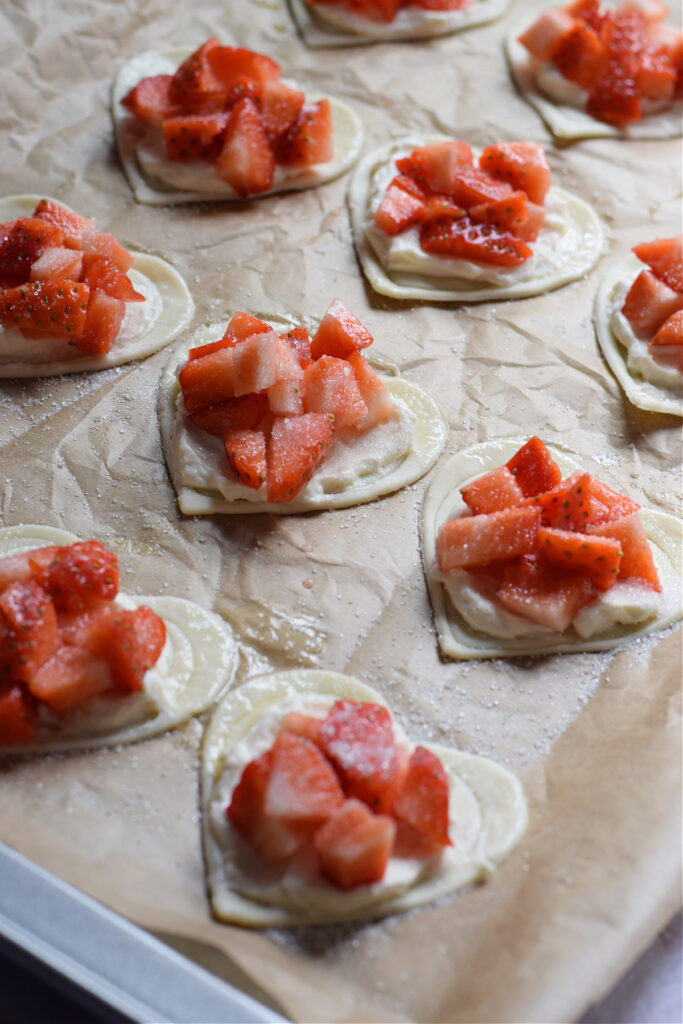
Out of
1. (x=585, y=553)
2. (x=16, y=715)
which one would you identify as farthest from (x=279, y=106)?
(x=16, y=715)

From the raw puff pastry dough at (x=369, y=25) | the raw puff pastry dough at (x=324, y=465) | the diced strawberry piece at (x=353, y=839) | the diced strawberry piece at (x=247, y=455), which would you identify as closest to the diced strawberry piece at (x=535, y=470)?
the raw puff pastry dough at (x=324, y=465)

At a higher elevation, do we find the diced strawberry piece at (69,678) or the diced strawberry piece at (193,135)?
the diced strawberry piece at (193,135)

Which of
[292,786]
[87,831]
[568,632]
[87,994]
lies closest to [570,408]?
[568,632]

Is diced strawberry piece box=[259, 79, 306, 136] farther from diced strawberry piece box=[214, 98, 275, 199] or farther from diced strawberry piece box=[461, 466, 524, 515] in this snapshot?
diced strawberry piece box=[461, 466, 524, 515]

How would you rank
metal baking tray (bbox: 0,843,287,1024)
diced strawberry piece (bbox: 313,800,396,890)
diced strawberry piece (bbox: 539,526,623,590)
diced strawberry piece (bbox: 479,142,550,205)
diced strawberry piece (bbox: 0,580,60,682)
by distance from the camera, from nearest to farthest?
metal baking tray (bbox: 0,843,287,1024) → diced strawberry piece (bbox: 313,800,396,890) → diced strawberry piece (bbox: 0,580,60,682) → diced strawberry piece (bbox: 539,526,623,590) → diced strawberry piece (bbox: 479,142,550,205)

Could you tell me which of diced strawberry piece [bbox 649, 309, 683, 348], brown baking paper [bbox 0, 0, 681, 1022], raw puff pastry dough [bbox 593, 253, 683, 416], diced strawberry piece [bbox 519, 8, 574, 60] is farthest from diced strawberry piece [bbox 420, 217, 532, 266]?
diced strawberry piece [bbox 519, 8, 574, 60]

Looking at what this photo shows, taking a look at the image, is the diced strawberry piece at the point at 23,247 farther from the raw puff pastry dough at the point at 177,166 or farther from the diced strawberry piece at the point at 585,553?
the diced strawberry piece at the point at 585,553
